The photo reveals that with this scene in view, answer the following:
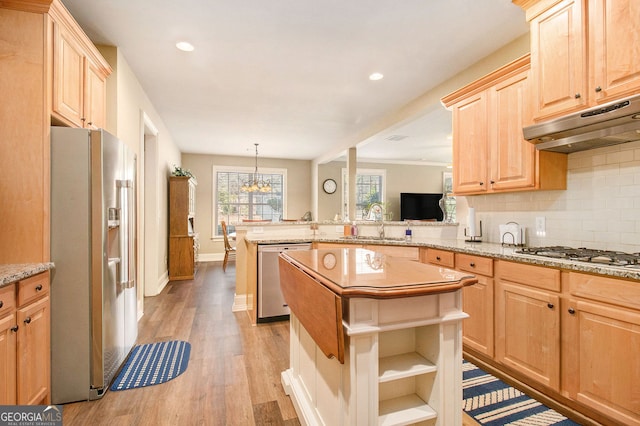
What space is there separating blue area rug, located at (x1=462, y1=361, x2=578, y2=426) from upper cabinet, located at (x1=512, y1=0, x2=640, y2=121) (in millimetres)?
1838

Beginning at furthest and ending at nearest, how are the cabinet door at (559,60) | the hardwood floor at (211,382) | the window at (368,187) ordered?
the window at (368,187) < the cabinet door at (559,60) < the hardwood floor at (211,382)

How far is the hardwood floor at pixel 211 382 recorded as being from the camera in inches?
70.0

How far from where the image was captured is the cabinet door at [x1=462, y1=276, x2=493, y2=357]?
2.23m

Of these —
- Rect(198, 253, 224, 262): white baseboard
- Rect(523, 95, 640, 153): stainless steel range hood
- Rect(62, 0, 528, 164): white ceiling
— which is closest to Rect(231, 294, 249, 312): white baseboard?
Rect(62, 0, 528, 164): white ceiling

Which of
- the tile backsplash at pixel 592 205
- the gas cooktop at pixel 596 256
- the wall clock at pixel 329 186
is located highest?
the wall clock at pixel 329 186

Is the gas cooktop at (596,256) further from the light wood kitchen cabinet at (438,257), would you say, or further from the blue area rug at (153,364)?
the blue area rug at (153,364)

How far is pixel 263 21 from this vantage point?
2.46 metres

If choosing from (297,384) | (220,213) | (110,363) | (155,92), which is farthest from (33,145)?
(220,213)

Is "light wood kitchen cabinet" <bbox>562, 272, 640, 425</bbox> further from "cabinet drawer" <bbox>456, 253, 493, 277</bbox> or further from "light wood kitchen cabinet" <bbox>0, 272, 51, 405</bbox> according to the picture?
"light wood kitchen cabinet" <bbox>0, 272, 51, 405</bbox>

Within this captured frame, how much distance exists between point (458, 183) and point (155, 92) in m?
3.79

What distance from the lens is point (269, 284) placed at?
3.32m

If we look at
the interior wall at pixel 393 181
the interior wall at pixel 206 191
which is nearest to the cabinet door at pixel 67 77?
the interior wall at pixel 206 191

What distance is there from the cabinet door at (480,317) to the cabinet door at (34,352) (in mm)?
2798

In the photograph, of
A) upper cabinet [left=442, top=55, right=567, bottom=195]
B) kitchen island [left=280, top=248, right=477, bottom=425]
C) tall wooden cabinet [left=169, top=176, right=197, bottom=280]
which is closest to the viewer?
kitchen island [left=280, top=248, right=477, bottom=425]
